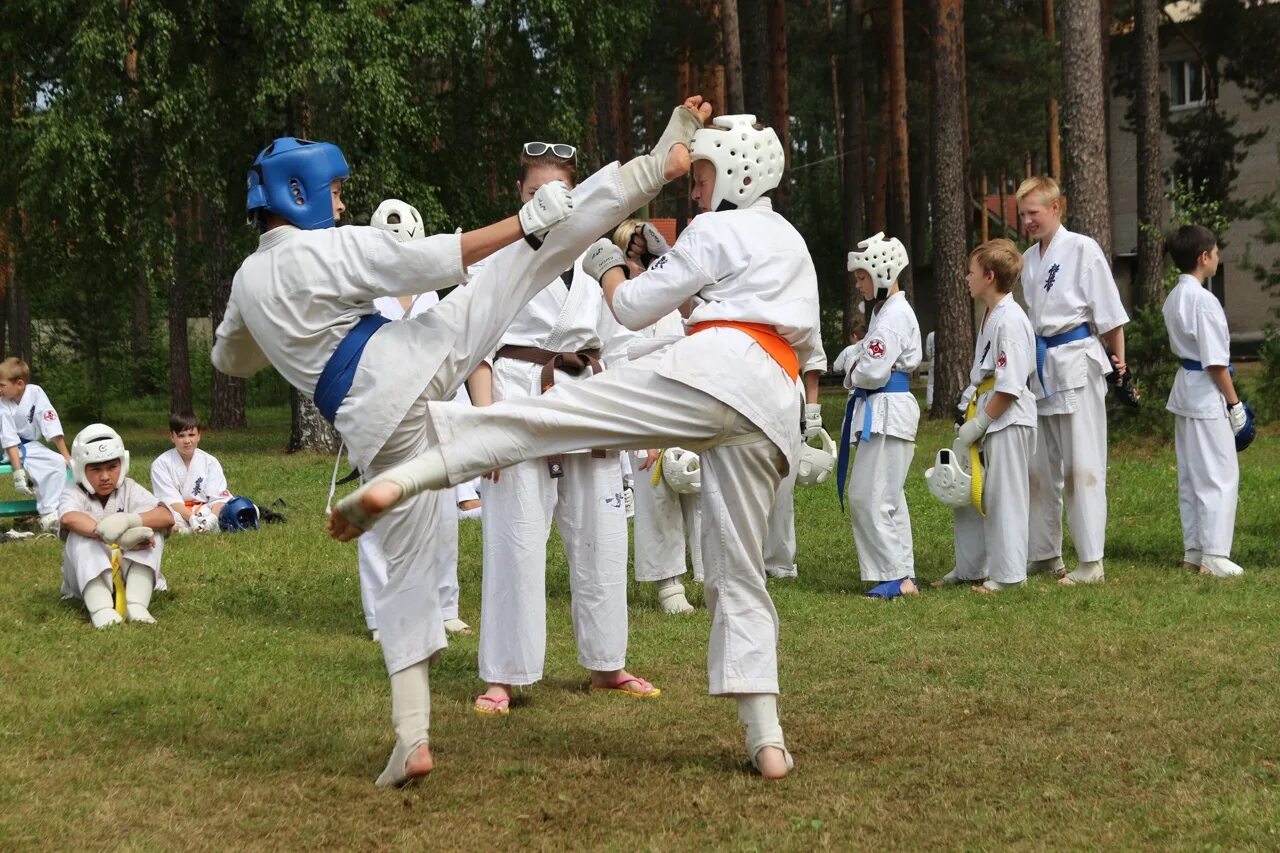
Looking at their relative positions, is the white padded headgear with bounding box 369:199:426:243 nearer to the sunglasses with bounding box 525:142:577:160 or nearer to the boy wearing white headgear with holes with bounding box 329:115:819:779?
the sunglasses with bounding box 525:142:577:160

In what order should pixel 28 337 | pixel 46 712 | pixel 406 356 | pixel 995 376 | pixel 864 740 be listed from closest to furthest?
1. pixel 406 356
2. pixel 864 740
3. pixel 46 712
4. pixel 995 376
5. pixel 28 337

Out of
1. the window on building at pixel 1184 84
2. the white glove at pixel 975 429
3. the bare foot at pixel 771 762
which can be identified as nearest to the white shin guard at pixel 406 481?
the bare foot at pixel 771 762

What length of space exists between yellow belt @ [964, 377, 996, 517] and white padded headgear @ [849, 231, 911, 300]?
0.88 metres

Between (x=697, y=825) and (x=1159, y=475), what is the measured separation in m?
11.7

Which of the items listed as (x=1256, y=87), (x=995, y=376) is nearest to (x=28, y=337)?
(x=1256, y=87)

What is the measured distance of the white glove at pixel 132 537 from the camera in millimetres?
8547

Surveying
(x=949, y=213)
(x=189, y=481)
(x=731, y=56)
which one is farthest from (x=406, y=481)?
(x=731, y=56)

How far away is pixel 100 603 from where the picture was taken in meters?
8.43

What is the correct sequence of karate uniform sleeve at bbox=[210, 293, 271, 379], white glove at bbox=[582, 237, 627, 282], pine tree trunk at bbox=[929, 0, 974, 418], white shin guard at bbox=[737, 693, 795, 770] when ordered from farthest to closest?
1. pine tree trunk at bbox=[929, 0, 974, 418]
2. white glove at bbox=[582, 237, 627, 282]
3. karate uniform sleeve at bbox=[210, 293, 271, 379]
4. white shin guard at bbox=[737, 693, 795, 770]

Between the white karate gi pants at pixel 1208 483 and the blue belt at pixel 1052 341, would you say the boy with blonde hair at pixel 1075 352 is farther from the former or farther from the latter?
the white karate gi pants at pixel 1208 483

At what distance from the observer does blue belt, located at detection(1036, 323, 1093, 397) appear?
934cm

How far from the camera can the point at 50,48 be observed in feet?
69.2

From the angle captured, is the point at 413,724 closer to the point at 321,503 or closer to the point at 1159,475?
the point at 321,503

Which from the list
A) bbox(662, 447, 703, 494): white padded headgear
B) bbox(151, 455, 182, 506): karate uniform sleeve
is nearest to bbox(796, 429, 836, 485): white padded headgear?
bbox(662, 447, 703, 494): white padded headgear
